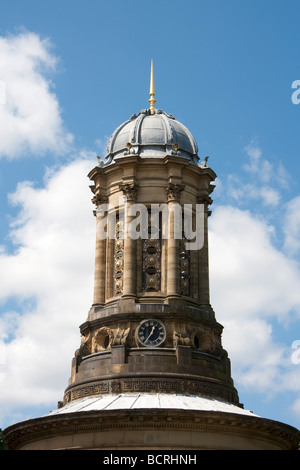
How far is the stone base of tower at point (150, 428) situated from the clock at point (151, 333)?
399 cm

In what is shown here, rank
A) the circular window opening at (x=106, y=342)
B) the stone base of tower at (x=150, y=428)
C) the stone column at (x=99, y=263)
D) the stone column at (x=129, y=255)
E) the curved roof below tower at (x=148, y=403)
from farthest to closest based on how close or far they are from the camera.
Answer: the stone column at (x=99, y=263) < the stone column at (x=129, y=255) < the circular window opening at (x=106, y=342) < the curved roof below tower at (x=148, y=403) < the stone base of tower at (x=150, y=428)

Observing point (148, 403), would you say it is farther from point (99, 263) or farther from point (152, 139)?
point (152, 139)

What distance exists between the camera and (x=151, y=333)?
169 ft

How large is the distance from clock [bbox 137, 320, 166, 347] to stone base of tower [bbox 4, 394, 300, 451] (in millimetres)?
3994

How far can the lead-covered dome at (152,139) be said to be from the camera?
56562mm

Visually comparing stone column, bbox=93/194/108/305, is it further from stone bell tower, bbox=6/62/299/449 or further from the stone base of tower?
the stone base of tower

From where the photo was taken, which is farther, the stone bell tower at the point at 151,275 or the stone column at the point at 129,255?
the stone column at the point at 129,255

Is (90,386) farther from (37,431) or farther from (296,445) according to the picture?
(296,445)

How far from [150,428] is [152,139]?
766 inches

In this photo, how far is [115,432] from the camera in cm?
4541

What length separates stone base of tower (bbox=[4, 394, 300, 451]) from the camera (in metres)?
45.0

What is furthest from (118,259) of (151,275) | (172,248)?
(172,248)

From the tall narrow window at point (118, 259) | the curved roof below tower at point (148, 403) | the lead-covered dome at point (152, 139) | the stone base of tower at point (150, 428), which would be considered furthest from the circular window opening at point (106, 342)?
the lead-covered dome at point (152, 139)

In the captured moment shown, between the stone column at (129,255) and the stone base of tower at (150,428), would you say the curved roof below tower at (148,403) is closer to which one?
the stone base of tower at (150,428)
